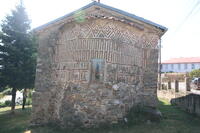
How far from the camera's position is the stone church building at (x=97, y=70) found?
6.30 meters

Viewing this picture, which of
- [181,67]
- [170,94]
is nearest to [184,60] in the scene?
[181,67]

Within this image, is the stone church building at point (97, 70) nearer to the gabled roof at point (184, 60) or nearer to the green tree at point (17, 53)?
the green tree at point (17, 53)

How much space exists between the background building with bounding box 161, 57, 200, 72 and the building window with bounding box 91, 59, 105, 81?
4048 centimetres

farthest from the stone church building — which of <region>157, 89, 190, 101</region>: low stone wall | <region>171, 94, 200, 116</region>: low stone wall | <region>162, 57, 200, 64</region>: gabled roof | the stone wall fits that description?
<region>162, 57, 200, 64</region>: gabled roof

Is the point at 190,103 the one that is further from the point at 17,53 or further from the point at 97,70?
the point at 17,53

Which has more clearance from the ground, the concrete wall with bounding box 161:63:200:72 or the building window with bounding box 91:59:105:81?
the concrete wall with bounding box 161:63:200:72

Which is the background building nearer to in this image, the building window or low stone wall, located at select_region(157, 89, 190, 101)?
low stone wall, located at select_region(157, 89, 190, 101)

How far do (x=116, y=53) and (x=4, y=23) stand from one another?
11.4m

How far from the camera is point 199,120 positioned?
701 cm

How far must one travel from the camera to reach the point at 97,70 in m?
6.43

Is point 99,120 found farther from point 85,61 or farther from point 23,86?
point 23,86

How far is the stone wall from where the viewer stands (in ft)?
20.6

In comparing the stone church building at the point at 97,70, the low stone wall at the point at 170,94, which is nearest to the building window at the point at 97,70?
the stone church building at the point at 97,70

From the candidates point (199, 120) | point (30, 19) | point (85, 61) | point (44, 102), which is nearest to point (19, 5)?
point (30, 19)
